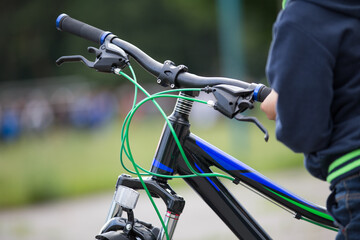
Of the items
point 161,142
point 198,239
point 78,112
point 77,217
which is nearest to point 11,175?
point 77,217

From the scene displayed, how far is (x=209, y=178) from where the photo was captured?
2002 mm

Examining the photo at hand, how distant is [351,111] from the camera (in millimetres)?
1661

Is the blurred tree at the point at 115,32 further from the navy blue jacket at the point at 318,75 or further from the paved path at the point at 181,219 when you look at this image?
the navy blue jacket at the point at 318,75

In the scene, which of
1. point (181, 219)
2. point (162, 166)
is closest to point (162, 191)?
point (162, 166)

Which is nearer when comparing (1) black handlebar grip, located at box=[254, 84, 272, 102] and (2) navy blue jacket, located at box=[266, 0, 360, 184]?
(2) navy blue jacket, located at box=[266, 0, 360, 184]

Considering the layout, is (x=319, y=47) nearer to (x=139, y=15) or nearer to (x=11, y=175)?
(x=11, y=175)

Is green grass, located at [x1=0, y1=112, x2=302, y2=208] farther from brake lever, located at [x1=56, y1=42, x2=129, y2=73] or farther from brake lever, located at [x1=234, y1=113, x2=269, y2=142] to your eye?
brake lever, located at [x1=234, y1=113, x2=269, y2=142]

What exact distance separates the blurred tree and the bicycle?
37.8m

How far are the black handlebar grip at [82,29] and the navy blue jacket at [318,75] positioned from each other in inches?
29.7

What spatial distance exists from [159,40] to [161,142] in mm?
42033

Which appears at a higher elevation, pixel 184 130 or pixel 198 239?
pixel 184 130

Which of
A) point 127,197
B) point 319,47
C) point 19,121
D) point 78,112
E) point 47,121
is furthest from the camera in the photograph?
point 78,112

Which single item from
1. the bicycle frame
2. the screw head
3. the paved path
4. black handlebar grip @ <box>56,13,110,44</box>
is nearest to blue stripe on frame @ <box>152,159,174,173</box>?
the bicycle frame

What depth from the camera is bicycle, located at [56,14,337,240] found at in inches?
74.9
